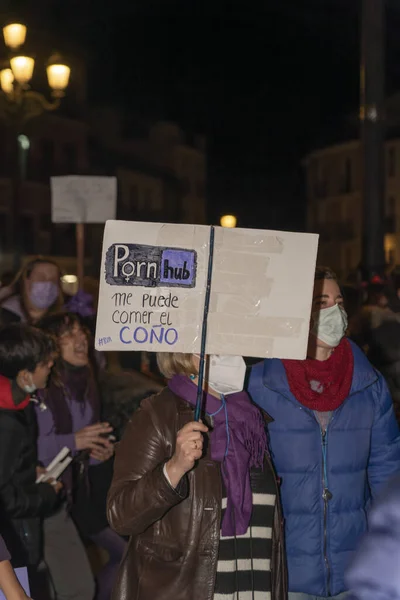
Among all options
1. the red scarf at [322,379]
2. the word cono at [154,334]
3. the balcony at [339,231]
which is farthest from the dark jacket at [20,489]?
the balcony at [339,231]

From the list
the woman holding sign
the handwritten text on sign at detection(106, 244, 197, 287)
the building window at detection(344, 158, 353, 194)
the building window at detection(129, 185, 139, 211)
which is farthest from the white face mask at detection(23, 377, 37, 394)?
the building window at detection(344, 158, 353, 194)

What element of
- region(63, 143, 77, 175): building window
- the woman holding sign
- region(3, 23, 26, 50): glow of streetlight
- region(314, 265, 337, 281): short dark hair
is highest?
region(63, 143, 77, 175): building window

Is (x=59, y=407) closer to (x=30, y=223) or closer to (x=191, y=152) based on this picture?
(x=30, y=223)

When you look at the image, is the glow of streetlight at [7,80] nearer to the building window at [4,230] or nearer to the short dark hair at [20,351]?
the short dark hair at [20,351]

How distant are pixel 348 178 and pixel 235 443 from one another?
80186 mm

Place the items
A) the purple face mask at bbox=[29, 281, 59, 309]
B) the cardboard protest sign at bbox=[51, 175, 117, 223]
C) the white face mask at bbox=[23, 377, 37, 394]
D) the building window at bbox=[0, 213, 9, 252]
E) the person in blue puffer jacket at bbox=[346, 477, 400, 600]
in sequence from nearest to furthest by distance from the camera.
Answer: the person in blue puffer jacket at bbox=[346, 477, 400, 600] → the white face mask at bbox=[23, 377, 37, 394] → the purple face mask at bbox=[29, 281, 59, 309] → the cardboard protest sign at bbox=[51, 175, 117, 223] → the building window at bbox=[0, 213, 9, 252]

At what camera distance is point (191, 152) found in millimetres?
84500

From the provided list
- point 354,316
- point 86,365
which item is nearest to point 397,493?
point 86,365

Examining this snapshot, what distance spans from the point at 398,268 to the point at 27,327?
6.13 metres

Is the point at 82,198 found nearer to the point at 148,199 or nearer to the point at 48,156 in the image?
the point at 48,156

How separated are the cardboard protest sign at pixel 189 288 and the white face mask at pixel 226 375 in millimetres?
175

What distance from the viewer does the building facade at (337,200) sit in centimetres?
8194

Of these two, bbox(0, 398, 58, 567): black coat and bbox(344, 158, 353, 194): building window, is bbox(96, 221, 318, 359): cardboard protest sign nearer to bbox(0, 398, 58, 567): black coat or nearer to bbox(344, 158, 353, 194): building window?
bbox(0, 398, 58, 567): black coat

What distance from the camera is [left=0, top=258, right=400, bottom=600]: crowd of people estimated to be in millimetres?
3828
